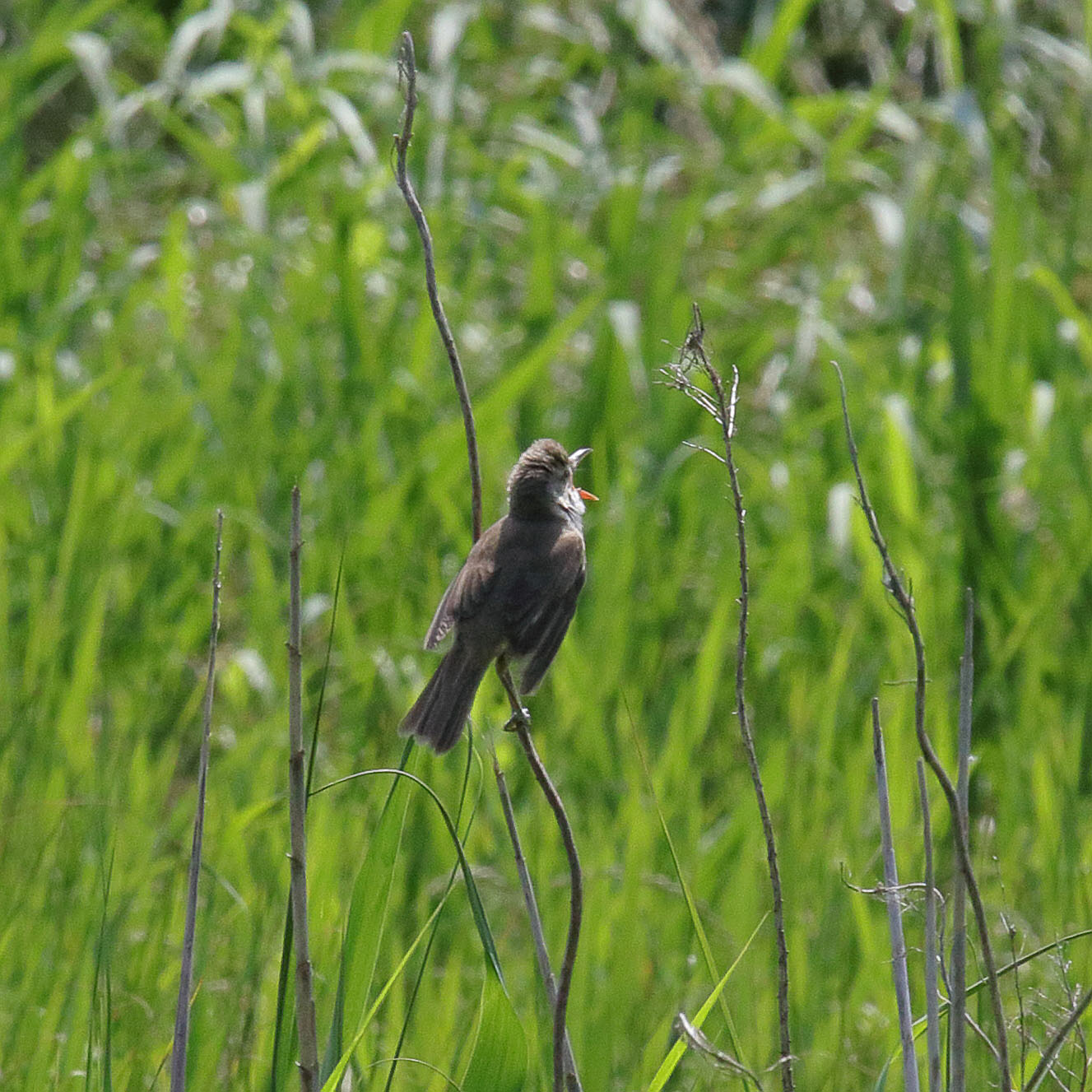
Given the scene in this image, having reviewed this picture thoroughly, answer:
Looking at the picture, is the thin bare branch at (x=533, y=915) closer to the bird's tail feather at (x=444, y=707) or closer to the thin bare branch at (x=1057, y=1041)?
the bird's tail feather at (x=444, y=707)

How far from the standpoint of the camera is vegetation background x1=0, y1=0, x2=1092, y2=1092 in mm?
2797

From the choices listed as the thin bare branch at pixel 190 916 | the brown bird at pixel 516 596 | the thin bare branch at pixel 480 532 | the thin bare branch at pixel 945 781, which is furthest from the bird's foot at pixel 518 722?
the thin bare branch at pixel 945 781

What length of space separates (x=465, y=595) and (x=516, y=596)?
0.08 m

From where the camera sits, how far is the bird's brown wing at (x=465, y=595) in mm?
2236

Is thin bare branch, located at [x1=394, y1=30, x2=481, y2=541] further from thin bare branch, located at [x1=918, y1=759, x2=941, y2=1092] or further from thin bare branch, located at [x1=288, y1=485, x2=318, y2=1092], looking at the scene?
thin bare branch, located at [x1=918, y1=759, x2=941, y2=1092]

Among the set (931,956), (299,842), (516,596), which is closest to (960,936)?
(931,956)

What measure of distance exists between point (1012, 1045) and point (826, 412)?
2.55 meters

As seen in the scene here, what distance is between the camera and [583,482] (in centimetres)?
490

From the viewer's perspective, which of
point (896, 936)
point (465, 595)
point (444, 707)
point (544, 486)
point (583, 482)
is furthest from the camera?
point (583, 482)

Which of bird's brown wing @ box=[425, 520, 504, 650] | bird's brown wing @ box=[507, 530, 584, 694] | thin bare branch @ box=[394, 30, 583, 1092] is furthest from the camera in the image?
bird's brown wing @ box=[425, 520, 504, 650]

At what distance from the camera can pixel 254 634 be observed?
4.18m

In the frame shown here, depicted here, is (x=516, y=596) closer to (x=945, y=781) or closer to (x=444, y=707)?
(x=444, y=707)

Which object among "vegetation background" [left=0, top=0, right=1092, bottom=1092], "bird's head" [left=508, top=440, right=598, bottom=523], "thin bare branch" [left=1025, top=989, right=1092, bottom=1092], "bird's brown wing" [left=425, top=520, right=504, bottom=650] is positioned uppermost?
"thin bare branch" [left=1025, top=989, right=1092, bottom=1092]

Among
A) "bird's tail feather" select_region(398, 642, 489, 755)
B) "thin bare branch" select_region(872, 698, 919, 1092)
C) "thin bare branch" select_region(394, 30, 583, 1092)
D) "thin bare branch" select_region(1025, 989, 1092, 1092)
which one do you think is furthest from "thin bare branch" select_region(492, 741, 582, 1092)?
"thin bare branch" select_region(1025, 989, 1092, 1092)
